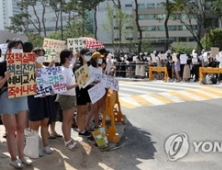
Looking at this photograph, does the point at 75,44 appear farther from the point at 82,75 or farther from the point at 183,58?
the point at 183,58

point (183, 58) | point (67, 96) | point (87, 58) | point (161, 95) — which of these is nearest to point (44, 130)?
point (67, 96)

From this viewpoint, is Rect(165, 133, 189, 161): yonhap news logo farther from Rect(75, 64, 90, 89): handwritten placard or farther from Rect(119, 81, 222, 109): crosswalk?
Answer: Rect(119, 81, 222, 109): crosswalk

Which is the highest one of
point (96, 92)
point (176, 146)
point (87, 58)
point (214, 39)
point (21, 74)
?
point (214, 39)

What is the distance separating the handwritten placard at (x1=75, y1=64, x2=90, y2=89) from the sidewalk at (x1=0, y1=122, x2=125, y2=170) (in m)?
1.20

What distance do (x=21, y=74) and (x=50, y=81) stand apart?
80cm

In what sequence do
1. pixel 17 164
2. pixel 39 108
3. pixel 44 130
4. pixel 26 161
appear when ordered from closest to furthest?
pixel 17 164 < pixel 26 161 < pixel 39 108 < pixel 44 130

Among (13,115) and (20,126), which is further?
(20,126)

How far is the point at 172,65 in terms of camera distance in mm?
20797

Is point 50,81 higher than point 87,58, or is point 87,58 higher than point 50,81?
point 87,58

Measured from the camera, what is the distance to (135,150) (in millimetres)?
7160

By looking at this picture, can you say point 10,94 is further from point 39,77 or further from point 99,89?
point 99,89

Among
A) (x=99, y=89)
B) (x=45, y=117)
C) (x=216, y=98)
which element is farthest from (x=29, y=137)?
(x=216, y=98)

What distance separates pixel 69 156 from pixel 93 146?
750 mm

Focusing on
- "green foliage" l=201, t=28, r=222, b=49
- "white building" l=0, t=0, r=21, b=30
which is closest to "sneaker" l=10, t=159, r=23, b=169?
"green foliage" l=201, t=28, r=222, b=49
